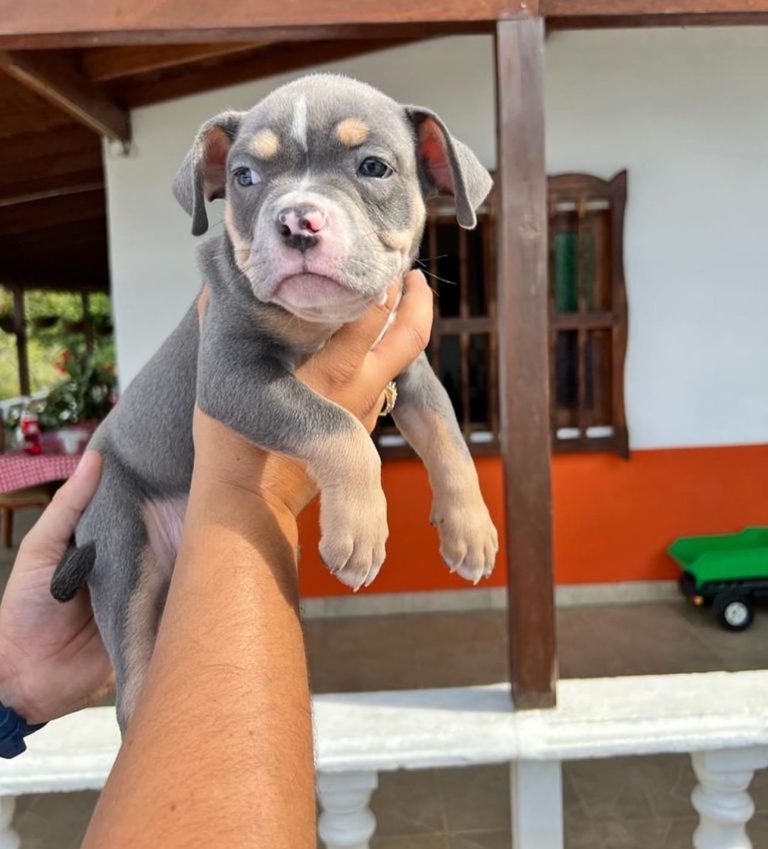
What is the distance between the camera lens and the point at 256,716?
1.21 meters

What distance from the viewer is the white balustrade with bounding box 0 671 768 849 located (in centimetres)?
239

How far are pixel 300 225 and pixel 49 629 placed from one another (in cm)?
140

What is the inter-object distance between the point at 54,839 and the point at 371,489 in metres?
3.43

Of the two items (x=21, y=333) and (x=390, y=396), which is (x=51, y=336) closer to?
(x=21, y=333)

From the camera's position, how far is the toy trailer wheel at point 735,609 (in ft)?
19.3

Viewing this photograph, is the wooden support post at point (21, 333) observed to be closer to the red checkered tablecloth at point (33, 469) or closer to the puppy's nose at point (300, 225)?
the red checkered tablecloth at point (33, 469)

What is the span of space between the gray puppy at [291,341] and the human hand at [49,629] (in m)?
0.10

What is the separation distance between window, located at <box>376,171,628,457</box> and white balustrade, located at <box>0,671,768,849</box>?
3566 millimetres

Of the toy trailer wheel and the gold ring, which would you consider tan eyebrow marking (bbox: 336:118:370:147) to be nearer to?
the gold ring

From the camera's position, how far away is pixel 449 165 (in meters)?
1.90

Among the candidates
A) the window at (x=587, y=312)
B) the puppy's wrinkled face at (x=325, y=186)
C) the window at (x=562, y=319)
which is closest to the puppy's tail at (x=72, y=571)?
the puppy's wrinkled face at (x=325, y=186)

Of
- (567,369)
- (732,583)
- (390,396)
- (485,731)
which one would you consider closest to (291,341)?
(390,396)

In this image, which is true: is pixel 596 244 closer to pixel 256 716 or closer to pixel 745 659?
pixel 745 659

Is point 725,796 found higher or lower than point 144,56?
lower
